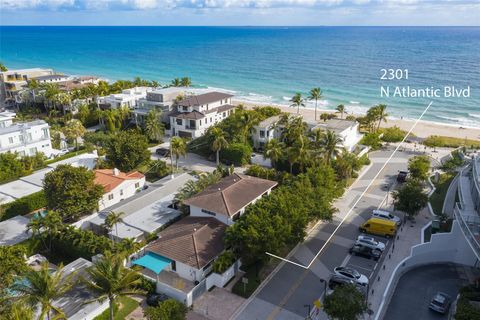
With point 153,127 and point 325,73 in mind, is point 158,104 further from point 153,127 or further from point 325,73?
point 325,73

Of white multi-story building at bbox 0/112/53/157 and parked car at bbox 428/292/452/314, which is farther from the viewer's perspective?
white multi-story building at bbox 0/112/53/157

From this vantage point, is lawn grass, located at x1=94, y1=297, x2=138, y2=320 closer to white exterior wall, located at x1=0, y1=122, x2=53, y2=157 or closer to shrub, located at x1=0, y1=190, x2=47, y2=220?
shrub, located at x1=0, y1=190, x2=47, y2=220

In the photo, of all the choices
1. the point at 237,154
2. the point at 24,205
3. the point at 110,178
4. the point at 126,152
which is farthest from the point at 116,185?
the point at 237,154

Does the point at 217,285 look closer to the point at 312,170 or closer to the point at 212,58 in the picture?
the point at 312,170

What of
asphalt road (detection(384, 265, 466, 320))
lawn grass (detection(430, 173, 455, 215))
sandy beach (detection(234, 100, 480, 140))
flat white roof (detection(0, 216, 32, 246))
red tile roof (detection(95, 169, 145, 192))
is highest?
red tile roof (detection(95, 169, 145, 192))

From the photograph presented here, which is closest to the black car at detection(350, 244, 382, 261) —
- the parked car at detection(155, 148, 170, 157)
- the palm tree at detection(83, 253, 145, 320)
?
the palm tree at detection(83, 253, 145, 320)

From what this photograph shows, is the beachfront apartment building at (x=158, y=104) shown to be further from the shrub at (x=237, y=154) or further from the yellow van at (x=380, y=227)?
the yellow van at (x=380, y=227)

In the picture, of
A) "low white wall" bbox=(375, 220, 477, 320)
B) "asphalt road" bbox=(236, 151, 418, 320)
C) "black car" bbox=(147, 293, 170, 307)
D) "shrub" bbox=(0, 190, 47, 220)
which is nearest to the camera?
"asphalt road" bbox=(236, 151, 418, 320)
